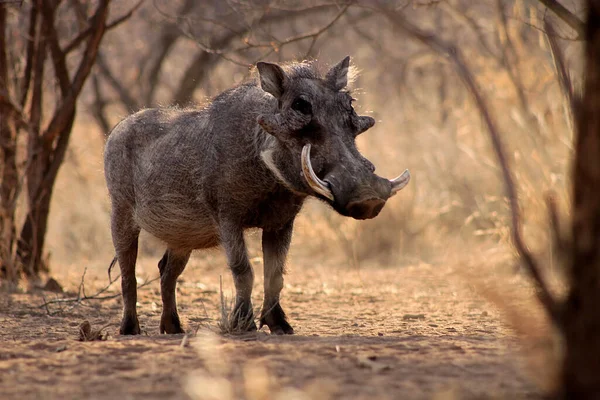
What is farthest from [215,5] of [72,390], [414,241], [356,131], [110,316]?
[72,390]

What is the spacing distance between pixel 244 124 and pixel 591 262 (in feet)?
8.72

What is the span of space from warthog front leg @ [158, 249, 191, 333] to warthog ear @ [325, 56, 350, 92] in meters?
1.45

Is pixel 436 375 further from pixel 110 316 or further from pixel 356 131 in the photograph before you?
pixel 110 316

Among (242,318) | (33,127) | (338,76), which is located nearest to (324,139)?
(338,76)

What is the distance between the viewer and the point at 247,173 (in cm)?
448

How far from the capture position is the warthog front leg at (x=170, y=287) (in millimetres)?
5141

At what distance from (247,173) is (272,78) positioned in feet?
1.62

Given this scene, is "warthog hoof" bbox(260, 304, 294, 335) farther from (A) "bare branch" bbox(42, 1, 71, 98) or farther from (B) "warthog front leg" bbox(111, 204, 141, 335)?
(A) "bare branch" bbox(42, 1, 71, 98)

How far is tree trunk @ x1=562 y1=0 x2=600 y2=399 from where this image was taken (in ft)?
7.23

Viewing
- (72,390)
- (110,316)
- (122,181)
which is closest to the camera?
(72,390)

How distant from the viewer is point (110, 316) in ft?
18.9

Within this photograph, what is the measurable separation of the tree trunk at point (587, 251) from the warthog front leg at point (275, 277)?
2336mm

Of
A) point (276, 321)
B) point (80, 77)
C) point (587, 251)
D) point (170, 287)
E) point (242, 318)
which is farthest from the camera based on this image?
point (80, 77)

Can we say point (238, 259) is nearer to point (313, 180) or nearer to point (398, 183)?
point (313, 180)
